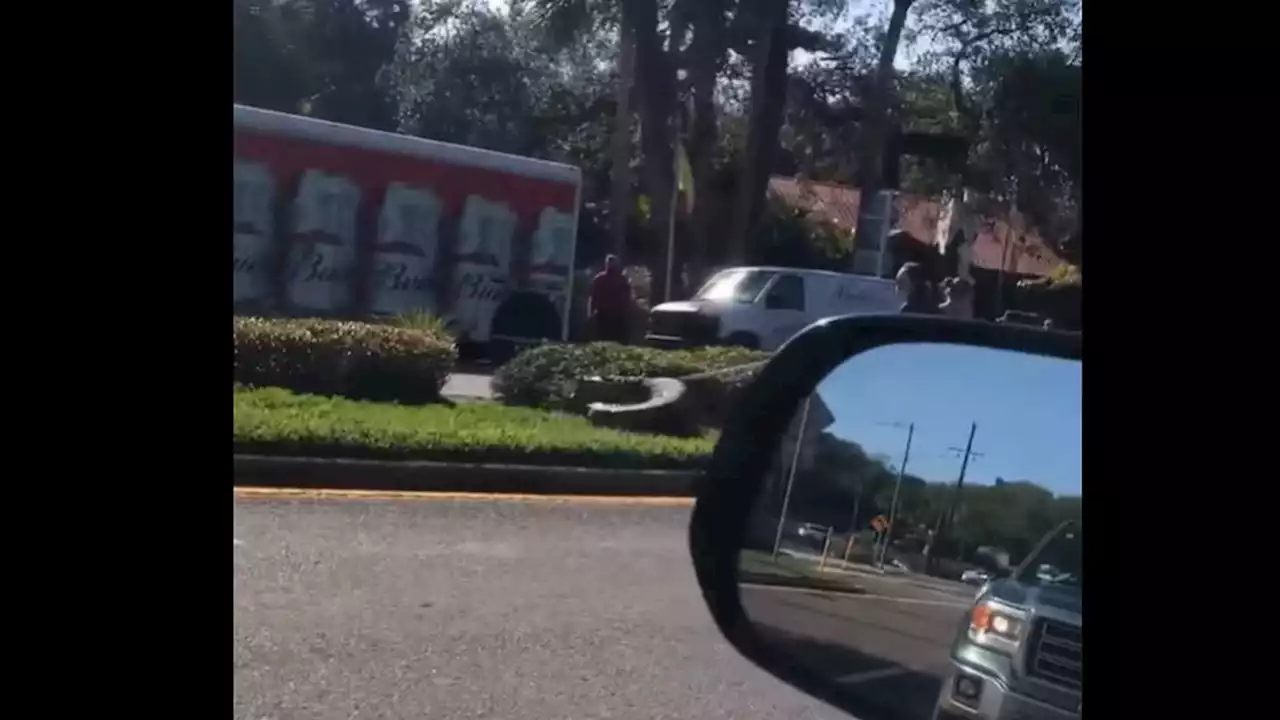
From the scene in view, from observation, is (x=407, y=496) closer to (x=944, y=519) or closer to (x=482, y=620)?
(x=482, y=620)

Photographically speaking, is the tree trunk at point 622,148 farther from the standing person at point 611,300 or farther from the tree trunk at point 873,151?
the tree trunk at point 873,151

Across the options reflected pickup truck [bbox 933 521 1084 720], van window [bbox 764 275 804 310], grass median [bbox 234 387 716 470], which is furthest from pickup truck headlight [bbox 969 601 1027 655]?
grass median [bbox 234 387 716 470]

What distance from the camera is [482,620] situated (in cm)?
401

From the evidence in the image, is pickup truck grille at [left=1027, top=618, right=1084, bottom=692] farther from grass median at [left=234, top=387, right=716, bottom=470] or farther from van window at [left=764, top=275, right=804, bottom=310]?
grass median at [left=234, top=387, right=716, bottom=470]

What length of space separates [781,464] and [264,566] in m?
2.83

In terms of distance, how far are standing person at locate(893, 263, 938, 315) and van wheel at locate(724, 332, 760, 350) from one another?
83 cm

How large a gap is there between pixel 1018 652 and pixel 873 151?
144cm

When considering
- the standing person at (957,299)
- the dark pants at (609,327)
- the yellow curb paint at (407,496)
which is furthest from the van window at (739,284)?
the yellow curb paint at (407,496)

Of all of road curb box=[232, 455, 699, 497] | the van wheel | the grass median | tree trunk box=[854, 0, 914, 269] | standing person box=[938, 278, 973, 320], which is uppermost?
tree trunk box=[854, 0, 914, 269]

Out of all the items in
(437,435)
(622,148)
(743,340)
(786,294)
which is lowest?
(437,435)

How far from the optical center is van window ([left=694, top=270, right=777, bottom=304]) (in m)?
3.49

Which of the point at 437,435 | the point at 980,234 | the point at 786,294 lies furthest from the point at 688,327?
the point at 437,435
